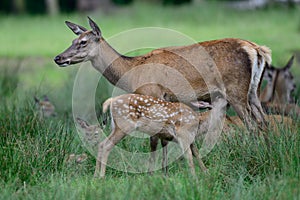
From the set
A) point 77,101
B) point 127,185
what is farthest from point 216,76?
point 77,101

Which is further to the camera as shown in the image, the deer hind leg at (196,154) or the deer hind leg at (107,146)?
the deer hind leg at (107,146)

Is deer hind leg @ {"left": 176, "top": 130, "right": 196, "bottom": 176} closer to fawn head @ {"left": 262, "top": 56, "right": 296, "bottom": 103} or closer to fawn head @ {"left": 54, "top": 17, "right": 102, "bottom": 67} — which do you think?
fawn head @ {"left": 54, "top": 17, "right": 102, "bottom": 67}

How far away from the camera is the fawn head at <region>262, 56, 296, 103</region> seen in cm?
1085

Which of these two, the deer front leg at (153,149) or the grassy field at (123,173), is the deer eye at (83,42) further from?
the deer front leg at (153,149)

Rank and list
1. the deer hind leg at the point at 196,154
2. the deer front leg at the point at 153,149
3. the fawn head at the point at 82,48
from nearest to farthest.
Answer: the deer hind leg at the point at 196,154 → the deer front leg at the point at 153,149 → the fawn head at the point at 82,48

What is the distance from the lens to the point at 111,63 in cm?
796

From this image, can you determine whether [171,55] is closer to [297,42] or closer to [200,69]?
[200,69]

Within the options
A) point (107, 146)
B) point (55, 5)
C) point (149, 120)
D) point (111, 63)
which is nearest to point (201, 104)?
point (149, 120)

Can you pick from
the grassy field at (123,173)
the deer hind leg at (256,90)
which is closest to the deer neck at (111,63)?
the grassy field at (123,173)

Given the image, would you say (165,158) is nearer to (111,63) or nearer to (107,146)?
(107,146)

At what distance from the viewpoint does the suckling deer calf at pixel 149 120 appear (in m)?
6.69

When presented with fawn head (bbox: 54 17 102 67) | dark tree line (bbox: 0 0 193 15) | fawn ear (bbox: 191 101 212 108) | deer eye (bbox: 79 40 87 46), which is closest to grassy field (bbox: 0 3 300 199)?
fawn ear (bbox: 191 101 212 108)

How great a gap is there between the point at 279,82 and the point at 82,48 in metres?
4.14

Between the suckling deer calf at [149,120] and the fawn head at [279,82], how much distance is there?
429cm
